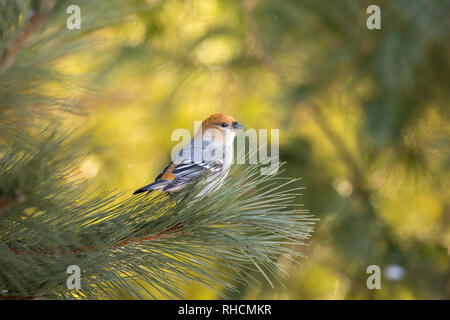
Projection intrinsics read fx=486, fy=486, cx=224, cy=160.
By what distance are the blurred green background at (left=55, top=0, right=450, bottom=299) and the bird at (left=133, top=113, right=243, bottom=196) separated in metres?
0.93

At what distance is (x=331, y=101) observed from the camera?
4.12 m

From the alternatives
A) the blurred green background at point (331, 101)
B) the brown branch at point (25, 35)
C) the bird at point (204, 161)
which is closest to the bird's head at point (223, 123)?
the bird at point (204, 161)

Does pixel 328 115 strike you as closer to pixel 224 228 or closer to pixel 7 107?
pixel 224 228

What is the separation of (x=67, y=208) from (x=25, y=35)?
0.40 metres

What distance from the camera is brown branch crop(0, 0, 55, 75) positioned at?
1.04 m

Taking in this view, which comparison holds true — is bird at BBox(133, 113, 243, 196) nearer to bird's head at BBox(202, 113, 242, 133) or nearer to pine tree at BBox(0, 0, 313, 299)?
bird's head at BBox(202, 113, 242, 133)

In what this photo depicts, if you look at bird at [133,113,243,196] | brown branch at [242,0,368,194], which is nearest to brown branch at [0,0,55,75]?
bird at [133,113,243,196]

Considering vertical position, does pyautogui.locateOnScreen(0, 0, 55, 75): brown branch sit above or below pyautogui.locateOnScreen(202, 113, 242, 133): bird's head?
below

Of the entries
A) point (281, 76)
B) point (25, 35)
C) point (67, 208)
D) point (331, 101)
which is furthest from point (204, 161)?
point (331, 101)

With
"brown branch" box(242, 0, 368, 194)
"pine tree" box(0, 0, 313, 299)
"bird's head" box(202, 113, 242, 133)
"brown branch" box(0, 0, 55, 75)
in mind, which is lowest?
"pine tree" box(0, 0, 313, 299)

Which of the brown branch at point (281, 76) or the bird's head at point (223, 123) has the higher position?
the brown branch at point (281, 76)

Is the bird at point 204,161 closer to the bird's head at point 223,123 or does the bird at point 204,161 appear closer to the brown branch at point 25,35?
the bird's head at point 223,123

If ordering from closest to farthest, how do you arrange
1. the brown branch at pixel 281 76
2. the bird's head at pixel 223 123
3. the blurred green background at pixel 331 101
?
the bird's head at pixel 223 123 < the blurred green background at pixel 331 101 < the brown branch at pixel 281 76

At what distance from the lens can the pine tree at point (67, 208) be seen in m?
0.98
